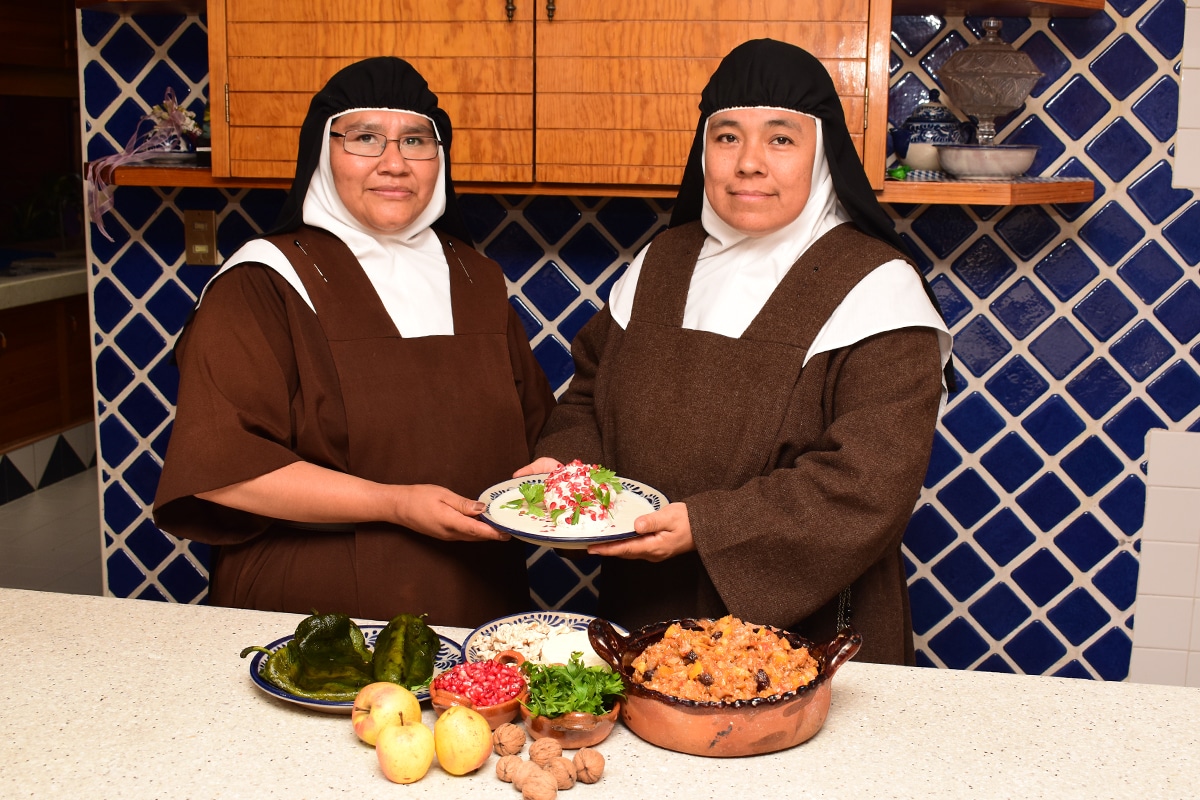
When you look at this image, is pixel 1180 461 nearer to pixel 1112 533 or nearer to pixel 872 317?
pixel 1112 533

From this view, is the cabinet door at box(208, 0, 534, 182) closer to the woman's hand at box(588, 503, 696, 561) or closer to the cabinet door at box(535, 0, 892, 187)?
the cabinet door at box(535, 0, 892, 187)

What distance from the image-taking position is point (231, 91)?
2.65m

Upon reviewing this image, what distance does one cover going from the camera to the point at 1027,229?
2.80 meters

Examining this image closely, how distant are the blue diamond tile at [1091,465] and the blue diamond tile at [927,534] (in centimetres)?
34

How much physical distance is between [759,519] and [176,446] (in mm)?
994

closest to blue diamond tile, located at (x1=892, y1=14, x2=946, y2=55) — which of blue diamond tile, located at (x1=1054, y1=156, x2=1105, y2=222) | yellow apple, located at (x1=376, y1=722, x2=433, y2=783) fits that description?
blue diamond tile, located at (x1=1054, y1=156, x2=1105, y2=222)

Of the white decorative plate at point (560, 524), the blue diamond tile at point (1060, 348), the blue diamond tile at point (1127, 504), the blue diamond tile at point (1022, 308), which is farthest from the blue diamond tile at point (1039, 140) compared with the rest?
the white decorative plate at point (560, 524)

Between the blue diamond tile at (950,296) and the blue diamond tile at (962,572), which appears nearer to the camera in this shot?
the blue diamond tile at (950,296)

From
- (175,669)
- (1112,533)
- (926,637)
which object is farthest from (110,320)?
(1112,533)

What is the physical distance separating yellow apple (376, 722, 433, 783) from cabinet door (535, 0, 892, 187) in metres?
1.59

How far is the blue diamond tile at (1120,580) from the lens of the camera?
2.93 meters

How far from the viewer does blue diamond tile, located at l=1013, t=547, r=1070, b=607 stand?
2.95 metres

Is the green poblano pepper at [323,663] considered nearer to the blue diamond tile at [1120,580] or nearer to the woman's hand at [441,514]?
the woman's hand at [441,514]

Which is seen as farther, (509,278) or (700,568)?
(509,278)
